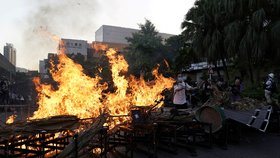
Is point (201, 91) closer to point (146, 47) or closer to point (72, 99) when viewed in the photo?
point (72, 99)

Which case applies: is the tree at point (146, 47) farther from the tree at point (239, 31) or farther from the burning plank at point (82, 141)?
the burning plank at point (82, 141)

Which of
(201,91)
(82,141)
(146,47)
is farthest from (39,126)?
(146,47)

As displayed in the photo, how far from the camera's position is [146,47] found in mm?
40562

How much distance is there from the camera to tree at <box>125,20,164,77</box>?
3917cm

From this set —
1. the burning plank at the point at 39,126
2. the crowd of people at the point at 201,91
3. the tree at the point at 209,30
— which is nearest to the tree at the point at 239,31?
the tree at the point at 209,30

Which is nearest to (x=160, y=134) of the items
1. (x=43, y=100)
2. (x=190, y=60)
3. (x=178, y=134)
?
(x=178, y=134)

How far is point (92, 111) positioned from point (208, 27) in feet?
54.3

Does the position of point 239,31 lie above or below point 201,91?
above

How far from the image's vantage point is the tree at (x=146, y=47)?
39169mm

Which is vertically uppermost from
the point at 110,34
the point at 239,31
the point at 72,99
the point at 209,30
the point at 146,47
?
the point at 110,34

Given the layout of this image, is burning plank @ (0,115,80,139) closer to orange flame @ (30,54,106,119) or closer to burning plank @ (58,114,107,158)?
burning plank @ (58,114,107,158)

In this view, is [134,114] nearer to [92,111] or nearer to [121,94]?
[92,111]

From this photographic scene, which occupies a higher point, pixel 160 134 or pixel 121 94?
pixel 121 94

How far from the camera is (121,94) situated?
9.38 metres
